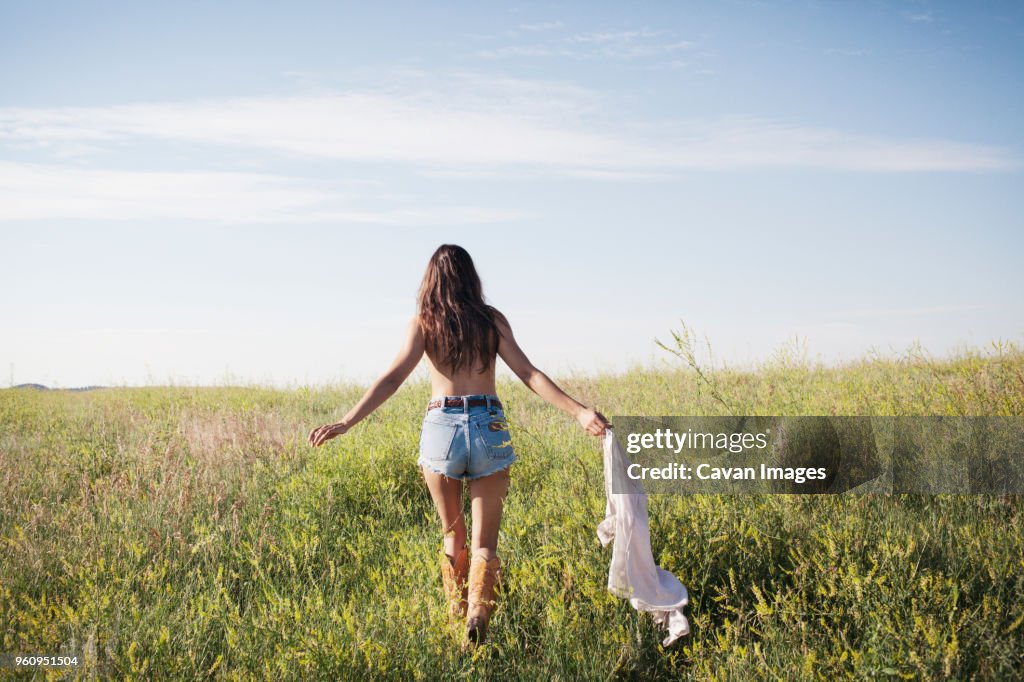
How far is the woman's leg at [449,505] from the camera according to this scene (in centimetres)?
411

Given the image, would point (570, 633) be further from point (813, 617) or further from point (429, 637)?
point (813, 617)

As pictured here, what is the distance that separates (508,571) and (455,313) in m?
1.67

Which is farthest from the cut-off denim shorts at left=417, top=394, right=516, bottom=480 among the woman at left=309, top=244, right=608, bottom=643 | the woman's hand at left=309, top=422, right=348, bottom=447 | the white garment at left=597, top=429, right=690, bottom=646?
the white garment at left=597, top=429, right=690, bottom=646

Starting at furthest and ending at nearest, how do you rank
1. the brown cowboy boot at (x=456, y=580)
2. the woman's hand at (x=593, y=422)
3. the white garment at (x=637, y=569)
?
1. the brown cowboy boot at (x=456, y=580)
2. the woman's hand at (x=593, y=422)
3. the white garment at (x=637, y=569)

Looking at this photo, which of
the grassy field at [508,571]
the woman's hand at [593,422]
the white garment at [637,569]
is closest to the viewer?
the grassy field at [508,571]

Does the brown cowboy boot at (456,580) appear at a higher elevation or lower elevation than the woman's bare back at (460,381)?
lower

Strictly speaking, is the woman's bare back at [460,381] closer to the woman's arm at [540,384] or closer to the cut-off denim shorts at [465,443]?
the cut-off denim shorts at [465,443]

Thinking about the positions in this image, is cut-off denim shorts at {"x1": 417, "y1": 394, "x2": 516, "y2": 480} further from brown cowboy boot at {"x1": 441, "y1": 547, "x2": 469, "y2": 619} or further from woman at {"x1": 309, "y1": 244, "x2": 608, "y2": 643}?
brown cowboy boot at {"x1": 441, "y1": 547, "x2": 469, "y2": 619}

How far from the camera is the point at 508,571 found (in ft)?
14.7

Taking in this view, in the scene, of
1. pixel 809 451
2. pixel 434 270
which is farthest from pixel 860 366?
pixel 434 270

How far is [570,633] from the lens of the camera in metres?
3.67

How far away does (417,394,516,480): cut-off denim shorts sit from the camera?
4023mm

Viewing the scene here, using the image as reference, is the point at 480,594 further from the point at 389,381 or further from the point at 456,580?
the point at 389,381

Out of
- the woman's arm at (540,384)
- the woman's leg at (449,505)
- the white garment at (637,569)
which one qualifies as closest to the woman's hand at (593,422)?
the woman's arm at (540,384)
